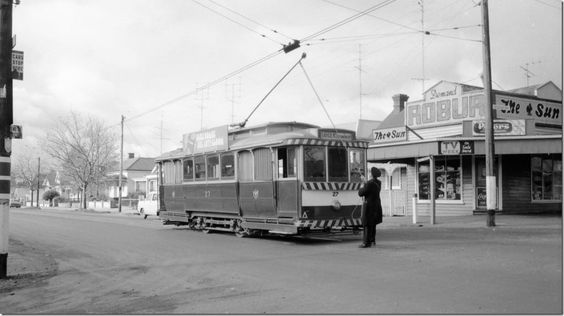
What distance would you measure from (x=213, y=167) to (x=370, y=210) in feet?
22.7

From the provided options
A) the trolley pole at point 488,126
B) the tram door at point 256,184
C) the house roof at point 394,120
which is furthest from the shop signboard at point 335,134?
the house roof at point 394,120

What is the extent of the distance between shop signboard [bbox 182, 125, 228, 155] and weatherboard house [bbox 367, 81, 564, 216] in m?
8.00

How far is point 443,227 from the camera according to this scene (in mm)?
18094

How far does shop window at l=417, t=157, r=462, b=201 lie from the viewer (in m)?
23.4

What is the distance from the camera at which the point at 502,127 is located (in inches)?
888

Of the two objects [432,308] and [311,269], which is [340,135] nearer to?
[311,269]

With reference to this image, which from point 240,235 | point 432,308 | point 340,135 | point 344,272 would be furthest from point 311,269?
point 240,235

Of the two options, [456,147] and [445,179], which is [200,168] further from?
[445,179]

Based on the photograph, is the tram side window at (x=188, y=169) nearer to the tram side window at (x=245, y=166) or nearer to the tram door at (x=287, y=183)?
the tram side window at (x=245, y=166)

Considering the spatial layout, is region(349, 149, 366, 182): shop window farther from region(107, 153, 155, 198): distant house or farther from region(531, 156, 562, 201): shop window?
region(107, 153, 155, 198): distant house

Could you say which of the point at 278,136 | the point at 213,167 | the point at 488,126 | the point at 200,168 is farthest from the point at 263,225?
the point at 488,126

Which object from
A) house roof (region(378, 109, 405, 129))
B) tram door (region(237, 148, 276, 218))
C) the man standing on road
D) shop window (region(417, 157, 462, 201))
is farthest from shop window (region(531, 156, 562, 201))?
tram door (region(237, 148, 276, 218))

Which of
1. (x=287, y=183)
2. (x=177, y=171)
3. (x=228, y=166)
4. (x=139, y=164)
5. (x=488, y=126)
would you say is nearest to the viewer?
(x=287, y=183)

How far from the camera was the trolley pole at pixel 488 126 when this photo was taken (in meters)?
17.5
